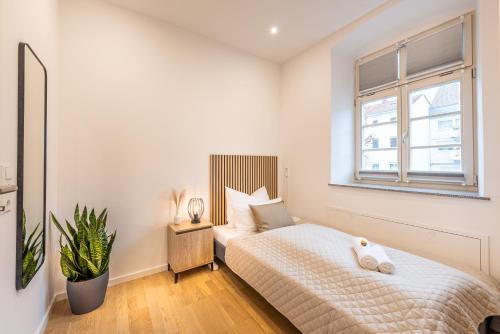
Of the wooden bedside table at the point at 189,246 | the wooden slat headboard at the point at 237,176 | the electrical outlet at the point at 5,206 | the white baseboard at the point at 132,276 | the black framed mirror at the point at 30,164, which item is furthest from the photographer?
the wooden slat headboard at the point at 237,176

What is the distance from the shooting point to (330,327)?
1168mm

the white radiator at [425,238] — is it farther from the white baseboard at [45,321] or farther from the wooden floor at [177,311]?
the white baseboard at [45,321]

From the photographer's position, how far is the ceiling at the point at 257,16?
2.14 metres

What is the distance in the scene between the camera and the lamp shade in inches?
95.9

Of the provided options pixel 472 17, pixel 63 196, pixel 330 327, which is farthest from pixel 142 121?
pixel 472 17

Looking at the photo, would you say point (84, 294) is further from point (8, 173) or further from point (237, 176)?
point (237, 176)

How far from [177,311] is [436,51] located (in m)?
3.62

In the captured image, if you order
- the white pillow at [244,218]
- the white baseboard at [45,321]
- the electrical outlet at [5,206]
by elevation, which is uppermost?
the electrical outlet at [5,206]

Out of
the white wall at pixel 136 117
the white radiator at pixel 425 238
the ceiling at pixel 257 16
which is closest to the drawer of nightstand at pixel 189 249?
the white wall at pixel 136 117

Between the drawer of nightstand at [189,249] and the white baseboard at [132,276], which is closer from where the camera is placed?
the white baseboard at [132,276]

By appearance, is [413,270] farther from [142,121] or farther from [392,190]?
[142,121]

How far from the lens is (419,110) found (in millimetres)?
2312

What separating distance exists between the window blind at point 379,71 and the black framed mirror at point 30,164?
11.0ft

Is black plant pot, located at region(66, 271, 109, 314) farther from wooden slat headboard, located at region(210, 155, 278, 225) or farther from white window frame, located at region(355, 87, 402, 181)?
white window frame, located at region(355, 87, 402, 181)
